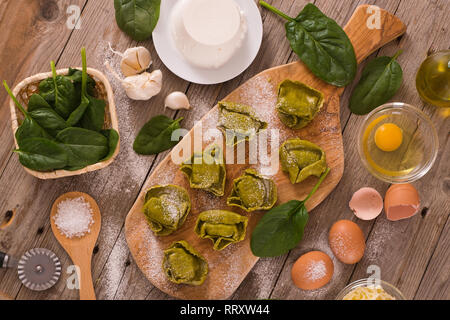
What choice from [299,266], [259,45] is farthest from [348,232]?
[259,45]

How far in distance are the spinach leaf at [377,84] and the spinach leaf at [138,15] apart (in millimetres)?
687

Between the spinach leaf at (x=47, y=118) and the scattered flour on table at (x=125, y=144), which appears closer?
the spinach leaf at (x=47, y=118)

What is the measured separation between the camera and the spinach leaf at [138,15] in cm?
137

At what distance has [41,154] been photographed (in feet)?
4.14

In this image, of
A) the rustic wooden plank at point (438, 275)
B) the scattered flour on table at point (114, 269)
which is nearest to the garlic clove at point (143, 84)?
the scattered flour on table at point (114, 269)

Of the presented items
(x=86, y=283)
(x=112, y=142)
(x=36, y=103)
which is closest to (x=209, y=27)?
(x=112, y=142)

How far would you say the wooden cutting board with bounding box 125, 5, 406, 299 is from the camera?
1.42 meters

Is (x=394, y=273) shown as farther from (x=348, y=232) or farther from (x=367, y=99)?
(x=367, y=99)

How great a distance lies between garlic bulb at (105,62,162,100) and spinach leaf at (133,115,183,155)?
84mm

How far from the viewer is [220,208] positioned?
56.6 inches

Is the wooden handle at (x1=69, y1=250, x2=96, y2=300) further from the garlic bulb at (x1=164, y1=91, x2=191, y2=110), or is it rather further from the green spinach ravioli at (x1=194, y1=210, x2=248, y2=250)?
A: the garlic bulb at (x1=164, y1=91, x2=191, y2=110)

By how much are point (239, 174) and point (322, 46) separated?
0.48m

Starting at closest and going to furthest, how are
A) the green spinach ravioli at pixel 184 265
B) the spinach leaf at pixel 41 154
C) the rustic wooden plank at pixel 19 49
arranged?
the spinach leaf at pixel 41 154 < the green spinach ravioli at pixel 184 265 < the rustic wooden plank at pixel 19 49

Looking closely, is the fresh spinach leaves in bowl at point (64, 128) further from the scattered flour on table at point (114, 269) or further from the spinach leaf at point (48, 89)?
the scattered flour on table at point (114, 269)
